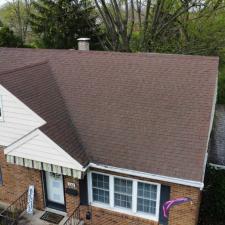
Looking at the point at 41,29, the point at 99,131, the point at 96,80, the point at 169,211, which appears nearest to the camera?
the point at 169,211

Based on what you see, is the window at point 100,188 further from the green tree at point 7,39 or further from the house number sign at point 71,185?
the green tree at point 7,39

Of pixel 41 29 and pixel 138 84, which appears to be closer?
pixel 138 84

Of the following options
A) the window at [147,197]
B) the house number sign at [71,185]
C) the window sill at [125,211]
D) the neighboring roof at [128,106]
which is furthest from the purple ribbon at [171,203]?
the house number sign at [71,185]

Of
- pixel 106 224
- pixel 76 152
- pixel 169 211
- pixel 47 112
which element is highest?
pixel 47 112

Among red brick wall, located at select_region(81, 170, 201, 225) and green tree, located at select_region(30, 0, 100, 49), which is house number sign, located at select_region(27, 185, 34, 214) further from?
green tree, located at select_region(30, 0, 100, 49)

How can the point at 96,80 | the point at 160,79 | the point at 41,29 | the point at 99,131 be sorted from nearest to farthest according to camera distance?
1. the point at 99,131
2. the point at 160,79
3. the point at 96,80
4. the point at 41,29

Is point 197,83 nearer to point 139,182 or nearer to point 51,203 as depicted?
point 139,182

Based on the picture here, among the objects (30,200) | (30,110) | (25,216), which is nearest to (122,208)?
(30,200)

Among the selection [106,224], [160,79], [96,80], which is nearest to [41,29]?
[96,80]
